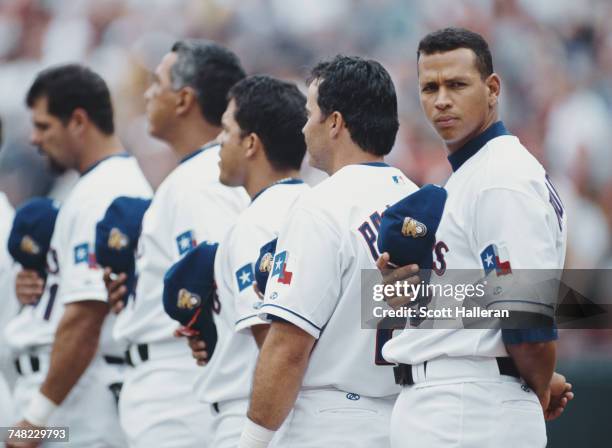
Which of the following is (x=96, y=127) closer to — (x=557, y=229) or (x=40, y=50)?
(x=557, y=229)

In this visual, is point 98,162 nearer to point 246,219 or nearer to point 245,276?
point 246,219

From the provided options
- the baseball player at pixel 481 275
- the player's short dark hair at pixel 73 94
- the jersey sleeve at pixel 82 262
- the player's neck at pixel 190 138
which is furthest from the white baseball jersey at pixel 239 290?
the player's short dark hair at pixel 73 94

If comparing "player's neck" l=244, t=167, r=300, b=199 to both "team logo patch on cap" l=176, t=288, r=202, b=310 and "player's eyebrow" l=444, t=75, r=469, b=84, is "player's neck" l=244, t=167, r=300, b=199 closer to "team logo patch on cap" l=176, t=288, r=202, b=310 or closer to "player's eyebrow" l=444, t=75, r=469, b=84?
"team logo patch on cap" l=176, t=288, r=202, b=310

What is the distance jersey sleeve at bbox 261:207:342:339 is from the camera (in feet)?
12.2

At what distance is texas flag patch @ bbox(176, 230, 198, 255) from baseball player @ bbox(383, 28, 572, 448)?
4.59 feet

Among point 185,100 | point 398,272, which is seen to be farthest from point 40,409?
point 398,272

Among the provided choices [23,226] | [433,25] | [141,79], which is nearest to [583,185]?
[433,25]

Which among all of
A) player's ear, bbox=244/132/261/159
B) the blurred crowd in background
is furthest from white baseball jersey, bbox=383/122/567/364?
the blurred crowd in background

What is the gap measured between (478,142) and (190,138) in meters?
2.11

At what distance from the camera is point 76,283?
5.45 meters

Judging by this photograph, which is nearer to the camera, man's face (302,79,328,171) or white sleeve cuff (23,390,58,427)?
man's face (302,79,328,171)

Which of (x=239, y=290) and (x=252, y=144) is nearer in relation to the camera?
(x=239, y=290)

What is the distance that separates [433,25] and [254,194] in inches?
236

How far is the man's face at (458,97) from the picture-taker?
364 centimetres
